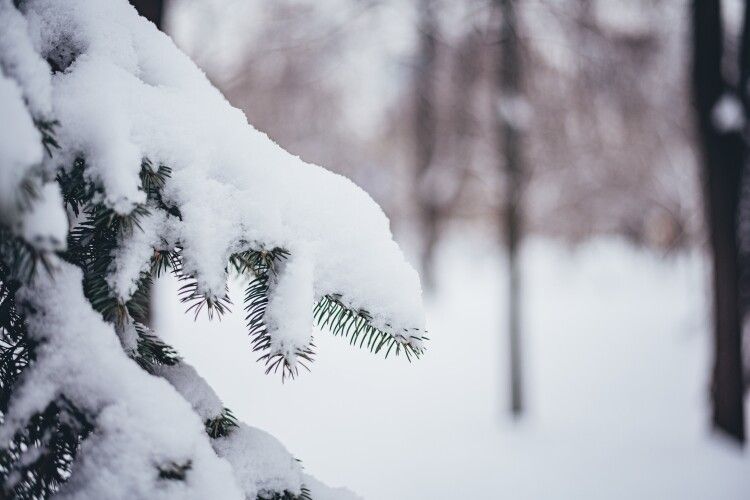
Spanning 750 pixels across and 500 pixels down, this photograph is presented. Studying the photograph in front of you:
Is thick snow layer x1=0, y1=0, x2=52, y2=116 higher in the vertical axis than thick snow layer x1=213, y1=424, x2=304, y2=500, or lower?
higher

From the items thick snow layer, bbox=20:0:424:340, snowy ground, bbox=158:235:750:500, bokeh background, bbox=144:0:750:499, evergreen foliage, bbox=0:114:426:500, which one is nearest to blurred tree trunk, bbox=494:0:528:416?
bokeh background, bbox=144:0:750:499

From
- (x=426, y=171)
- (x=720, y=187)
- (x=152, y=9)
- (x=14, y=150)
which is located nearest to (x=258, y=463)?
(x=14, y=150)

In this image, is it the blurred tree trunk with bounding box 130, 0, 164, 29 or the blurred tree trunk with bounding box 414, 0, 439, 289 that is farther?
the blurred tree trunk with bounding box 414, 0, 439, 289

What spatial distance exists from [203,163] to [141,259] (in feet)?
0.80

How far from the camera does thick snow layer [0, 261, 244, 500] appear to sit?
0.86 meters

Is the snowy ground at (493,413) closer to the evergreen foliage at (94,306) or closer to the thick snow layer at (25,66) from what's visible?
the evergreen foliage at (94,306)

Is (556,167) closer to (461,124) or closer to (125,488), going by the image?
(461,124)

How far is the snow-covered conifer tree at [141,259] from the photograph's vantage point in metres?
0.86

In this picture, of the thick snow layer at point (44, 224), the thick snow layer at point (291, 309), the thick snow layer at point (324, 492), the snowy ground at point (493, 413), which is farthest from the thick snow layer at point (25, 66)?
the snowy ground at point (493, 413)

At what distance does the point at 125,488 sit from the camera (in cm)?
85

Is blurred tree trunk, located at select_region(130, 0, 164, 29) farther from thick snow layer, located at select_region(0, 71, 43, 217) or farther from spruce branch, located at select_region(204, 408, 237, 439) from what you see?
spruce branch, located at select_region(204, 408, 237, 439)

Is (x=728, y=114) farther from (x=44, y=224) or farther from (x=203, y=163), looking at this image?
(x=44, y=224)

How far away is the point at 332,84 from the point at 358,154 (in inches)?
138

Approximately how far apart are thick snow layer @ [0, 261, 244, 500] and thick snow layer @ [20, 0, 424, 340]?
5.4 inches
